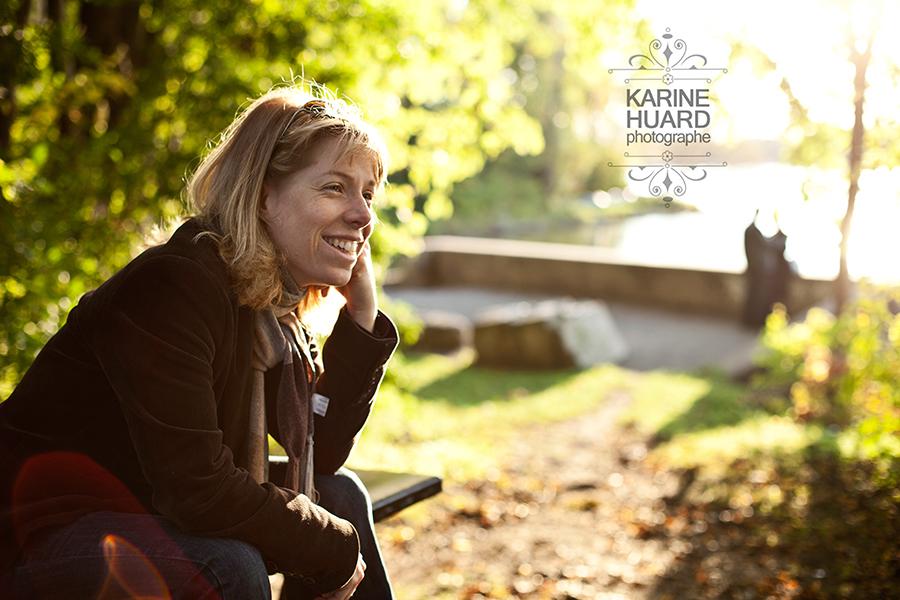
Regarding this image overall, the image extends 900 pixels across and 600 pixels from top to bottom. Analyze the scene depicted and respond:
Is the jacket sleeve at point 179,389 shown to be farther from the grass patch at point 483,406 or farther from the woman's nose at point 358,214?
the grass patch at point 483,406

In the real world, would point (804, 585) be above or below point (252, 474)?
below

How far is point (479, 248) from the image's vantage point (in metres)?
16.8

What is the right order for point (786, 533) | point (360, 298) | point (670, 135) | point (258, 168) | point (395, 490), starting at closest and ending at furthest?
point (258, 168) → point (360, 298) → point (395, 490) → point (786, 533) → point (670, 135)

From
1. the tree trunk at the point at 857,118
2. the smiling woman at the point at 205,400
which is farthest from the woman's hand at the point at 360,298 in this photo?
the tree trunk at the point at 857,118

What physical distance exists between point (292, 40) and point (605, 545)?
3400 millimetres

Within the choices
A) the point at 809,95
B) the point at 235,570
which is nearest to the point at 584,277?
the point at 809,95

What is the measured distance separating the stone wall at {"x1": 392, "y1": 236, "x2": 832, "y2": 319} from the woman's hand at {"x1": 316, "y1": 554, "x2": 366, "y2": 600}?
11.4 m

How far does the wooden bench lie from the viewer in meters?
3.11

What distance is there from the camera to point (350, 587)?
2.32 m

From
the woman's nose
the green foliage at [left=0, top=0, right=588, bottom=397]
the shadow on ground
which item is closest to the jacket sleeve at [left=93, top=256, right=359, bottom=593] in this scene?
the woman's nose

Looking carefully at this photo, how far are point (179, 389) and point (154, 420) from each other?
0.27 feet

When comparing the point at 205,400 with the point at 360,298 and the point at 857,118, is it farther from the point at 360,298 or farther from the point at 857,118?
the point at 857,118

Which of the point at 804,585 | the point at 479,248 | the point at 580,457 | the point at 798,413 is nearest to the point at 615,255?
the point at 479,248

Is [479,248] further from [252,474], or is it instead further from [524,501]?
[252,474]
